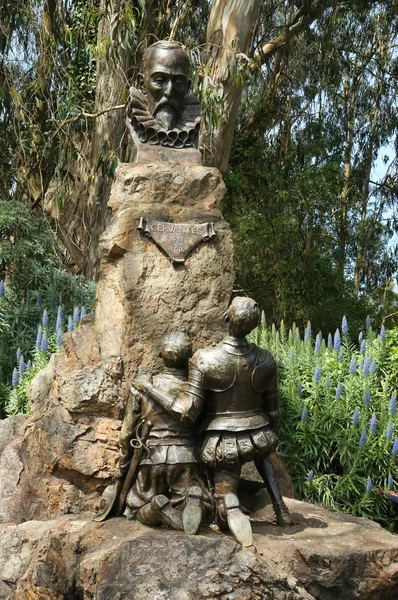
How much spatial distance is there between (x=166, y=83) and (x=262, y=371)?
96.6 inches

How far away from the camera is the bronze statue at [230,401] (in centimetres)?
537

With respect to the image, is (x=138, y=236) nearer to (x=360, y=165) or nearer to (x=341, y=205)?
(x=341, y=205)

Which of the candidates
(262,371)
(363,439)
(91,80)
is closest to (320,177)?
(91,80)

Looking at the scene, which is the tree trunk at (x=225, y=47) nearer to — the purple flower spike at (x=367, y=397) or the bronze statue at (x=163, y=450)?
the purple flower spike at (x=367, y=397)

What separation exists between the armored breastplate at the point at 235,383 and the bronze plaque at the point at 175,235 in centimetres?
109

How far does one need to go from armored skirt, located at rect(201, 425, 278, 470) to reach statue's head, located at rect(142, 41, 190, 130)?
2.52m

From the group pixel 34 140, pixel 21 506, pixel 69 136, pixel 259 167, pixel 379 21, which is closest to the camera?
pixel 21 506

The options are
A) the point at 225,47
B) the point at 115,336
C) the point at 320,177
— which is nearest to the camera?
the point at 115,336

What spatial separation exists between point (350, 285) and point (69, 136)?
848cm

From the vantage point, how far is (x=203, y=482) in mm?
5578

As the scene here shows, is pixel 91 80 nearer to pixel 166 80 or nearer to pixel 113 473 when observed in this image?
pixel 166 80

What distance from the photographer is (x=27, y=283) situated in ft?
35.6

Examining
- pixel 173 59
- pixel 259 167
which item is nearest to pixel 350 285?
pixel 259 167

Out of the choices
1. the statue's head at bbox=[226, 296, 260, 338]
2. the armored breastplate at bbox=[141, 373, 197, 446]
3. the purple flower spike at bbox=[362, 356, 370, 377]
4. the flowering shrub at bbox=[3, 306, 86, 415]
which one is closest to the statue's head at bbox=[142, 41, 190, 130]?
the statue's head at bbox=[226, 296, 260, 338]
